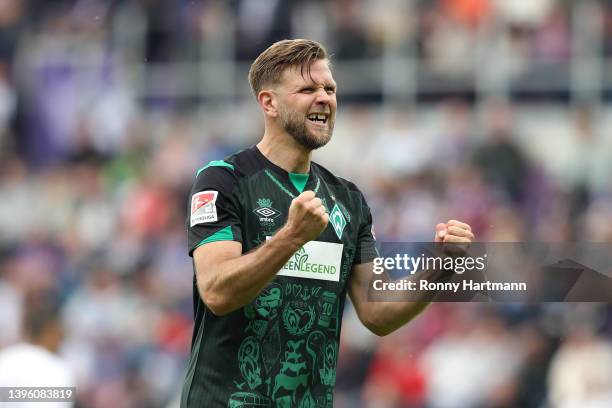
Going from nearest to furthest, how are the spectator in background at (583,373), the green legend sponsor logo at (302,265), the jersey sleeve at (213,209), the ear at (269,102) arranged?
the jersey sleeve at (213,209), the green legend sponsor logo at (302,265), the ear at (269,102), the spectator in background at (583,373)

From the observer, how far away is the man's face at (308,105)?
5.44 metres

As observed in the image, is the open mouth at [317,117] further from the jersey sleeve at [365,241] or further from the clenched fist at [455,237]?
the clenched fist at [455,237]

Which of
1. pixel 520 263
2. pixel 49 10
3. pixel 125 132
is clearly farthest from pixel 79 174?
pixel 520 263

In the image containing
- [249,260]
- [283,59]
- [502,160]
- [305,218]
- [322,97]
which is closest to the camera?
[305,218]

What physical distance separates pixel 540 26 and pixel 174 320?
206 inches

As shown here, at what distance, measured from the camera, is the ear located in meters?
5.54

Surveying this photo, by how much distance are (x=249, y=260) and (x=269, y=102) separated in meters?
0.95

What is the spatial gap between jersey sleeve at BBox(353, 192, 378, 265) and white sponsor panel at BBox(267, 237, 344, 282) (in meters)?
0.16

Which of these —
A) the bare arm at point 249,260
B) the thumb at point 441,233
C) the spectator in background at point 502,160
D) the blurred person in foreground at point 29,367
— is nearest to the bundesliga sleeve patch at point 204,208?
the bare arm at point 249,260

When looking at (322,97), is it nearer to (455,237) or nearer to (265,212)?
(265,212)

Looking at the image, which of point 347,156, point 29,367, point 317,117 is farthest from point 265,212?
point 347,156

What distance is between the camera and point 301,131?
545cm

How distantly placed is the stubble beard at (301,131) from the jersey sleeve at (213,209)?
1.06 ft

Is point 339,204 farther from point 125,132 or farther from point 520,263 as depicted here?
point 125,132
